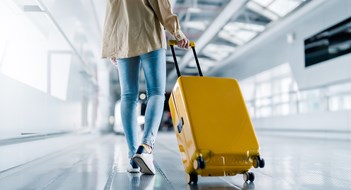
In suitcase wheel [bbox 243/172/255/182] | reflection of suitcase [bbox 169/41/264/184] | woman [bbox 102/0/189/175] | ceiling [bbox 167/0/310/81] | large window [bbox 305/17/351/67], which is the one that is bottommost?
suitcase wheel [bbox 243/172/255/182]

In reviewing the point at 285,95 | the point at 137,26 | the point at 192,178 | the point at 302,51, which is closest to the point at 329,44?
the point at 302,51

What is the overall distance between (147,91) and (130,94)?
0.11 metres

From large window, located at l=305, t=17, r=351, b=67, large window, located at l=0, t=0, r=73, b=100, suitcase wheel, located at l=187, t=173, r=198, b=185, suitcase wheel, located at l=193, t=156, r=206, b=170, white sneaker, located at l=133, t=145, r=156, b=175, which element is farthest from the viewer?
large window, located at l=305, t=17, r=351, b=67

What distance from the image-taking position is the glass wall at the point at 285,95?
818 centimetres

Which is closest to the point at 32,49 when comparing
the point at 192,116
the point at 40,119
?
the point at 40,119

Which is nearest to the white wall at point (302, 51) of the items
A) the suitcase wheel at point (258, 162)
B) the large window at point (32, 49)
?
the large window at point (32, 49)

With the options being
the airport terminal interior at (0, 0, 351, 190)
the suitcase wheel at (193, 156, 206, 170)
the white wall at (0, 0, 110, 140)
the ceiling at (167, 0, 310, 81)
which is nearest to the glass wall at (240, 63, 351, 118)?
the airport terminal interior at (0, 0, 351, 190)

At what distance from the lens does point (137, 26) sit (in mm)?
1968

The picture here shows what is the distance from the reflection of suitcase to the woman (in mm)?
254

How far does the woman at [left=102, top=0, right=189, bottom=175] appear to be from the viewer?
6.31 ft

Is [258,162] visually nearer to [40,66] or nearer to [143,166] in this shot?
[143,166]

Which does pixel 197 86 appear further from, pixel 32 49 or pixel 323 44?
pixel 323 44

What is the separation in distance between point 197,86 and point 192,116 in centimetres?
17

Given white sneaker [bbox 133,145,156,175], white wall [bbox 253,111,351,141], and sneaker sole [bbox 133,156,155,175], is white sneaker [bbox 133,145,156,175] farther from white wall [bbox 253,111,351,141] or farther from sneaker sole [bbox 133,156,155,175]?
white wall [bbox 253,111,351,141]
